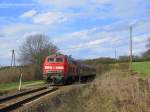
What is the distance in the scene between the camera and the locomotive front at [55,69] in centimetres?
3934

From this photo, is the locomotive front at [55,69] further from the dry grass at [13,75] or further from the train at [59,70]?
the dry grass at [13,75]

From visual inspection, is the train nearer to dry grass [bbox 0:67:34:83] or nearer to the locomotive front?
the locomotive front

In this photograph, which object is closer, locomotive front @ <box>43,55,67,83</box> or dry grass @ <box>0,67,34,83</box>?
locomotive front @ <box>43,55,67,83</box>

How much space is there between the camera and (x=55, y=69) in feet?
132

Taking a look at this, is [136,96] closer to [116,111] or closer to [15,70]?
[116,111]

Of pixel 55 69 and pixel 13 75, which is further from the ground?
pixel 55 69

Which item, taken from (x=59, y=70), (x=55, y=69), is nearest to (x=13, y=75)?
(x=55, y=69)

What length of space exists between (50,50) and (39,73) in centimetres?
1713

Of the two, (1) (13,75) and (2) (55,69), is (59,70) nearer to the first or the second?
(2) (55,69)

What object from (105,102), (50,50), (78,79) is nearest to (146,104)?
(105,102)

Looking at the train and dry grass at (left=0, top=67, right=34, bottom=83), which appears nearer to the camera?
the train

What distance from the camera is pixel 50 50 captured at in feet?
274

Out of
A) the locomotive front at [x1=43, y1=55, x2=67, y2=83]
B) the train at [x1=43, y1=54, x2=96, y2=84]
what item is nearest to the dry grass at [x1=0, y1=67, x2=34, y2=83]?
the train at [x1=43, y1=54, x2=96, y2=84]

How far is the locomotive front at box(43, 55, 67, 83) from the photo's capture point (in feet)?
129
